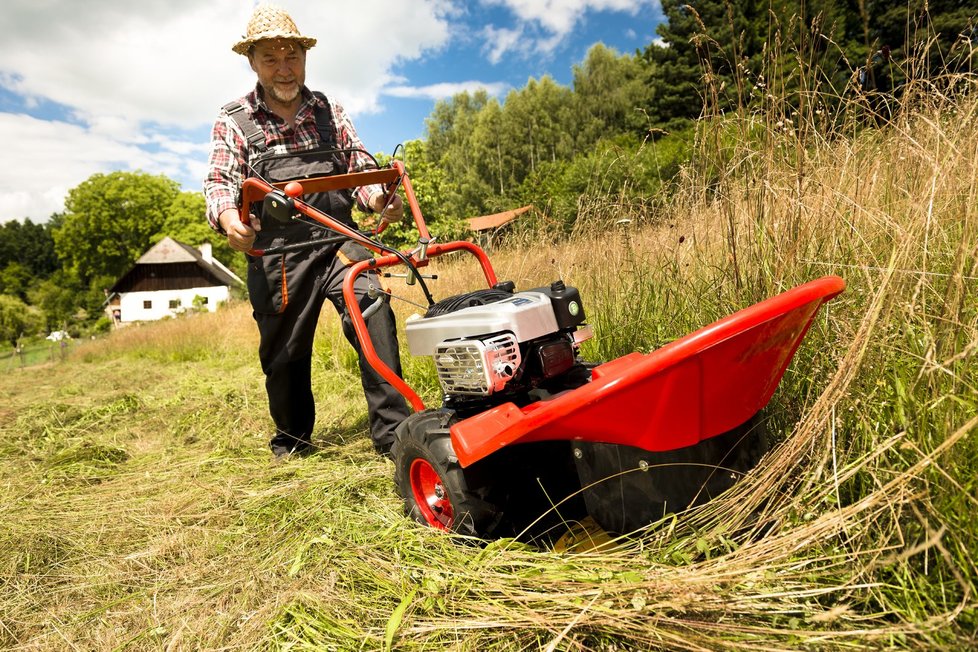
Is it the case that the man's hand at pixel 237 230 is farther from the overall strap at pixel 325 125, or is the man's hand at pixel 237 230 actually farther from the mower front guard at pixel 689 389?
the mower front guard at pixel 689 389

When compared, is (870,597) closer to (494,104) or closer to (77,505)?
(77,505)

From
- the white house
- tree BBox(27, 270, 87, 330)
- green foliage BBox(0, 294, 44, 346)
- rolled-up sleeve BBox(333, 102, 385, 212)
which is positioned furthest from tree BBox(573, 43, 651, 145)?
tree BBox(27, 270, 87, 330)

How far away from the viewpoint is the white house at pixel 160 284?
152 ft

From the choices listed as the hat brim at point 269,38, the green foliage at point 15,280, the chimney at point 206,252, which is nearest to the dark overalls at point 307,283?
the hat brim at point 269,38

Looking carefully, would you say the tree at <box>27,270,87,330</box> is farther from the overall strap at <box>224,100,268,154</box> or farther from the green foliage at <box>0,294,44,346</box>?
the overall strap at <box>224,100,268,154</box>

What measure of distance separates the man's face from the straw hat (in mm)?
73

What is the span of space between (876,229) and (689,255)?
3.29 ft

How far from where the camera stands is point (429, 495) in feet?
7.73

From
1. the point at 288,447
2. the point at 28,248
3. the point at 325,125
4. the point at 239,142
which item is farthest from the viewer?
the point at 28,248

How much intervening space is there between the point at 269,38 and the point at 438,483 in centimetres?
230

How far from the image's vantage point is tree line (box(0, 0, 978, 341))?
7.84 ft

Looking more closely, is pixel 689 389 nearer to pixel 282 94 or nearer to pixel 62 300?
pixel 282 94

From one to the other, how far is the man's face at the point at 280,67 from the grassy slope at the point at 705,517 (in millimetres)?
1914

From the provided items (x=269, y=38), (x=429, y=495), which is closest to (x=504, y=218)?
(x=269, y=38)
